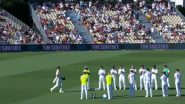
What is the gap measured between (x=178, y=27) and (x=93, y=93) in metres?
43.8

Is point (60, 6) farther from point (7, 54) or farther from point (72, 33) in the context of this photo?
point (7, 54)

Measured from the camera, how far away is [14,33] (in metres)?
64.9

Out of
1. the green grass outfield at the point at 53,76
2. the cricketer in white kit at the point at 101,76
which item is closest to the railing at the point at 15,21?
the green grass outfield at the point at 53,76

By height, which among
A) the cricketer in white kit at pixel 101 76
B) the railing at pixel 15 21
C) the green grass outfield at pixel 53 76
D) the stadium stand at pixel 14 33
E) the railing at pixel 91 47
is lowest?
the green grass outfield at pixel 53 76

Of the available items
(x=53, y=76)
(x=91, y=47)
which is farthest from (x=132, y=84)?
(x=91, y=47)

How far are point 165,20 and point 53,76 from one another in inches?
1518

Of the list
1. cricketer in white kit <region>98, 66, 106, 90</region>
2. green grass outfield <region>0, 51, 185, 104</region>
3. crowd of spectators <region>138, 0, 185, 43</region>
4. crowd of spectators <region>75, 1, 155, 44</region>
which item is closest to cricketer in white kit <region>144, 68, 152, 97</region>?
green grass outfield <region>0, 51, 185, 104</region>

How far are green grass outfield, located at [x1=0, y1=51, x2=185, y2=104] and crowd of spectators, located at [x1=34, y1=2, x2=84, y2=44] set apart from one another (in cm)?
499

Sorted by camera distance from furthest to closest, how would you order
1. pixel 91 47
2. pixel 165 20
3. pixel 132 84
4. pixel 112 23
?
pixel 165 20 → pixel 112 23 → pixel 91 47 → pixel 132 84

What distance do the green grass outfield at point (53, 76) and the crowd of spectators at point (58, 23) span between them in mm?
4987

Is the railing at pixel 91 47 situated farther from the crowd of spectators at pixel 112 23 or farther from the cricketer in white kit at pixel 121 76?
the cricketer in white kit at pixel 121 76

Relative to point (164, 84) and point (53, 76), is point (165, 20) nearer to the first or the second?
point (53, 76)

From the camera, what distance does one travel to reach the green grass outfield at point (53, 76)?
27702 millimetres

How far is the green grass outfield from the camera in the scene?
27702 mm
